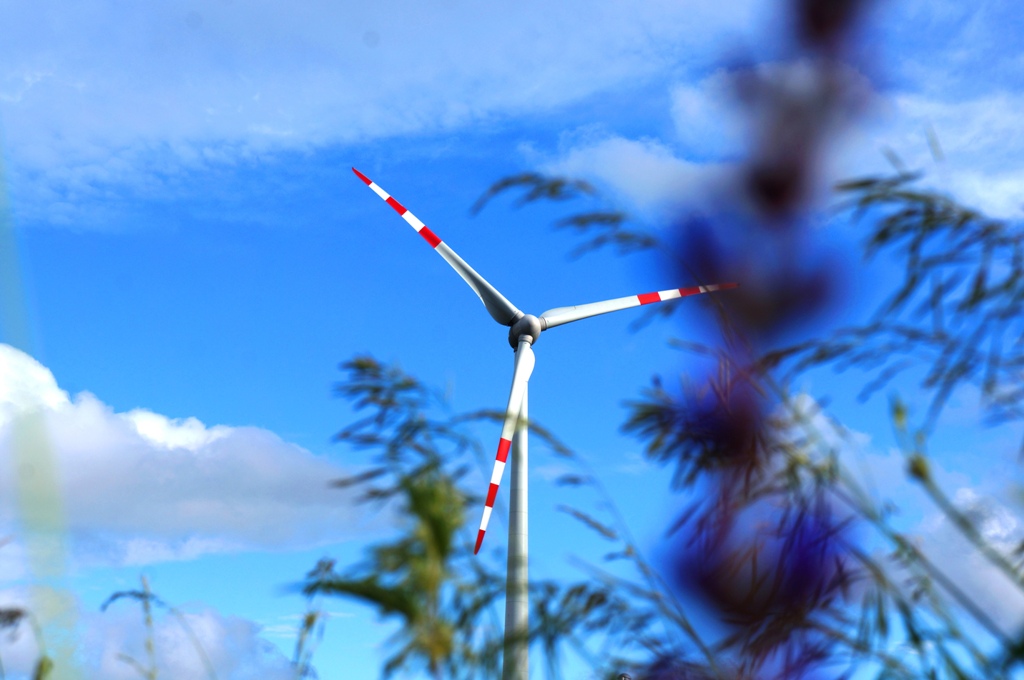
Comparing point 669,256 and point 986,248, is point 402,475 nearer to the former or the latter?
point 669,256

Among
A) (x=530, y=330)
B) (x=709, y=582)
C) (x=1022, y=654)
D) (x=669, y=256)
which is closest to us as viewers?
(x=1022, y=654)

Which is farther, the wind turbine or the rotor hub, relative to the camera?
the rotor hub

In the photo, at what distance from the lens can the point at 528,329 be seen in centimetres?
1925

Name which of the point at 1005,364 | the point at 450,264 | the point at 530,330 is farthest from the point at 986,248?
the point at 450,264

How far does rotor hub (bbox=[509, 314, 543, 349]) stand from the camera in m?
19.2

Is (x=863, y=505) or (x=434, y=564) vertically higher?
(x=434, y=564)

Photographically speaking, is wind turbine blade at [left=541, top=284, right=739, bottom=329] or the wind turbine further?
wind turbine blade at [left=541, top=284, right=739, bottom=329]

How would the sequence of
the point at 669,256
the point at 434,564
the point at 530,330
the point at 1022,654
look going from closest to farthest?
the point at 1022,654 → the point at 434,564 → the point at 669,256 → the point at 530,330

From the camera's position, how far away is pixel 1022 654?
250cm

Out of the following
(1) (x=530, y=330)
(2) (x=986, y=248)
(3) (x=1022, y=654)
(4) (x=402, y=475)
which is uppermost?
(1) (x=530, y=330)

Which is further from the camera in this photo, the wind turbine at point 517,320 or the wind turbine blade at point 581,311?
the wind turbine blade at point 581,311

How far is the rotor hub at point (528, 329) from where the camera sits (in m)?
19.2

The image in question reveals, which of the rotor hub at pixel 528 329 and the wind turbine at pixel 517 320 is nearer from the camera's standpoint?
the wind turbine at pixel 517 320

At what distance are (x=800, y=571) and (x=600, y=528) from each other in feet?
2.51
